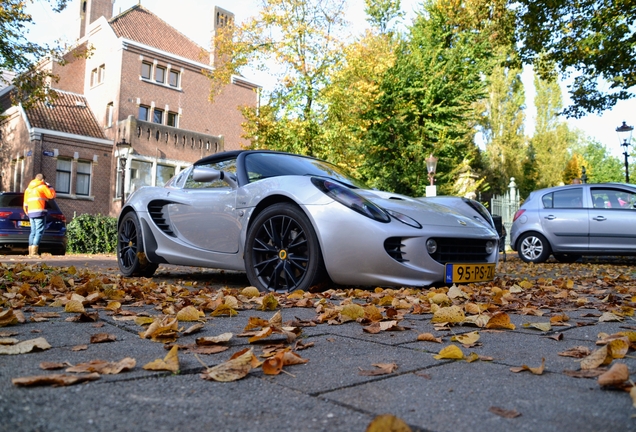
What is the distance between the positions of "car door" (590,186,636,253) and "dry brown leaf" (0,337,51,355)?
10.3 m

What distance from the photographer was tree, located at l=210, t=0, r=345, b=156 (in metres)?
19.8

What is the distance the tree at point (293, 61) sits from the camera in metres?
19.8

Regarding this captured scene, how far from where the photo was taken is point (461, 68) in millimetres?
21109

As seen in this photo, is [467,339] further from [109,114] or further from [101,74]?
[101,74]

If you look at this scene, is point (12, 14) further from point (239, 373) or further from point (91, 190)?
point (239, 373)

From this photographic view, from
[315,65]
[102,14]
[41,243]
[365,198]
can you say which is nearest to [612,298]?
[365,198]

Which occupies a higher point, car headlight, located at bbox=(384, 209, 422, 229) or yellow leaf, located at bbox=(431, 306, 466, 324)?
car headlight, located at bbox=(384, 209, 422, 229)

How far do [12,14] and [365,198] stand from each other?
17.7 metres

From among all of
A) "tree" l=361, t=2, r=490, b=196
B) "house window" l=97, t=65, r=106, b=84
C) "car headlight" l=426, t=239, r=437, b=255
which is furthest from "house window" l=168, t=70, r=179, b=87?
"car headlight" l=426, t=239, r=437, b=255

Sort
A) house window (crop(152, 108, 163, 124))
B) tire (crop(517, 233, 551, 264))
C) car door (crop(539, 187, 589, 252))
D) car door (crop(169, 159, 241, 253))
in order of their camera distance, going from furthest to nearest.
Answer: house window (crop(152, 108, 163, 124)), tire (crop(517, 233, 551, 264)), car door (crop(539, 187, 589, 252)), car door (crop(169, 159, 241, 253))

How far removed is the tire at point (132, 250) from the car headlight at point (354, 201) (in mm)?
2495

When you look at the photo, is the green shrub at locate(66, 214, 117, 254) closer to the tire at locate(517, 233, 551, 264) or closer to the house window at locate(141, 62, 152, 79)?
the tire at locate(517, 233, 551, 264)

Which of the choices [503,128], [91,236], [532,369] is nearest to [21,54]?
[91,236]

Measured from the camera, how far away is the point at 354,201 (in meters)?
4.06
